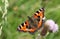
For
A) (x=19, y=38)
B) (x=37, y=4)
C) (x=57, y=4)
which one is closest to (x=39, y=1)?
(x=37, y=4)

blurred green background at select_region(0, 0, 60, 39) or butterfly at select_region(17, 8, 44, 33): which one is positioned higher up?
blurred green background at select_region(0, 0, 60, 39)

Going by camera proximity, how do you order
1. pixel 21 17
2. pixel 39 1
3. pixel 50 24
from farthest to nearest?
pixel 39 1, pixel 21 17, pixel 50 24

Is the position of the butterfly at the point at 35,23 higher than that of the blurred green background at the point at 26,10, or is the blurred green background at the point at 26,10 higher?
the blurred green background at the point at 26,10

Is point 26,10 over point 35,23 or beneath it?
over

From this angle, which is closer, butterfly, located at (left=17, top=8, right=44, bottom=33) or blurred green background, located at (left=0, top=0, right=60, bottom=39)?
butterfly, located at (left=17, top=8, right=44, bottom=33)

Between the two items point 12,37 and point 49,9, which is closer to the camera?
point 12,37

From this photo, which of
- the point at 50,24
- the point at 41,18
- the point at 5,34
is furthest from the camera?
the point at 5,34

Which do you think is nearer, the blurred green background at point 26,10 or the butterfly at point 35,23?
the butterfly at point 35,23

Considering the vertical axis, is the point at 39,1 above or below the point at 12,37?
above

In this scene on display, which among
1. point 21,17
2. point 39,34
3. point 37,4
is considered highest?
point 37,4

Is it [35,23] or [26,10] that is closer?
[35,23]

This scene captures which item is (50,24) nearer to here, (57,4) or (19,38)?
(19,38)
